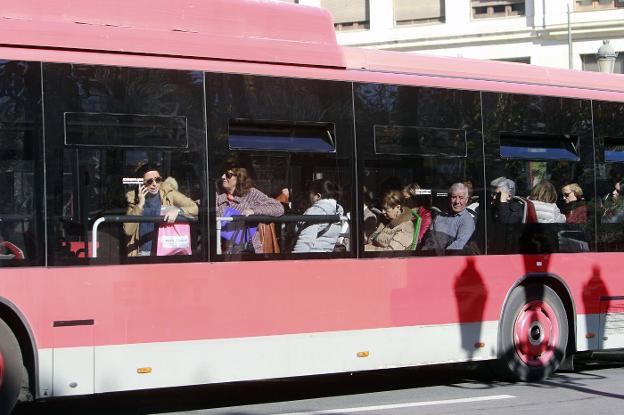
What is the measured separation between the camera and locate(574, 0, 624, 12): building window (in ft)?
107

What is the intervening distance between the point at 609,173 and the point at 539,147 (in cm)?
111

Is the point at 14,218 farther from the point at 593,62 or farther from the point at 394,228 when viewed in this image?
the point at 593,62

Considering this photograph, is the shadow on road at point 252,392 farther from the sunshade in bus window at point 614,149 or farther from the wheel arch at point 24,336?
the sunshade in bus window at point 614,149

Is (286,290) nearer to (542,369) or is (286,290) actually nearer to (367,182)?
(367,182)

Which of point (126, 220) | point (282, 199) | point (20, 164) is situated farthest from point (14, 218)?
point (282, 199)

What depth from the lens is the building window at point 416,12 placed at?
33906mm

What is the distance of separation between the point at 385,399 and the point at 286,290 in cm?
176

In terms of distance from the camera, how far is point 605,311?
11.4m

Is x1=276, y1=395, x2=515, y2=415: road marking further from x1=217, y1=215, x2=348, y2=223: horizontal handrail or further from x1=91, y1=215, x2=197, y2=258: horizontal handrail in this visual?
x1=91, y1=215, x2=197, y2=258: horizontal handrail

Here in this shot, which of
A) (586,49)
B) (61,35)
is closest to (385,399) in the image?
(61,35)

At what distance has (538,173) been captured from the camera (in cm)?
1105

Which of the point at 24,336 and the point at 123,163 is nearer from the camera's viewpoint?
the point at 24,336

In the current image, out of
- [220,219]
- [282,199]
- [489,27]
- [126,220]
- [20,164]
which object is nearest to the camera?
[20,164]

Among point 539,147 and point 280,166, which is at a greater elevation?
point 539,147
